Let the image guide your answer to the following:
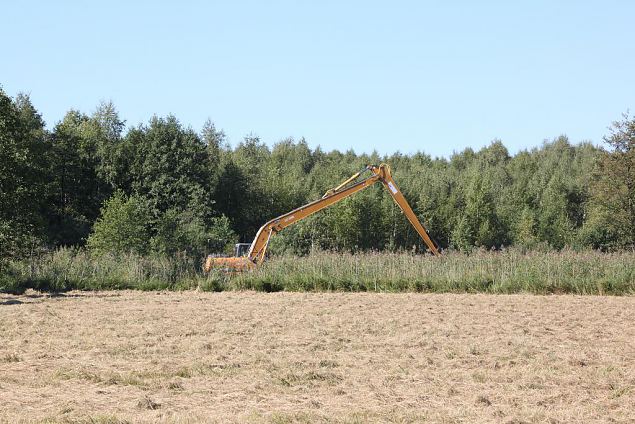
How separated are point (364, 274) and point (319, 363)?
45.1ft

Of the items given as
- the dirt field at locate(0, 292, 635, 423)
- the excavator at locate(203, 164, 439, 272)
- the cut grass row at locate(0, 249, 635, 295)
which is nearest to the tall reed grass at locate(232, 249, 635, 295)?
the cut grass row at locate(0, 249, 635, 295)

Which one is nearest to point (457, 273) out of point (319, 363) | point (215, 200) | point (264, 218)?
point (319, 363)

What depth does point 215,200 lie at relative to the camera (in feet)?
169

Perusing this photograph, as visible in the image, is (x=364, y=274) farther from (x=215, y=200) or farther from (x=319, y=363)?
(x=215, y=200)

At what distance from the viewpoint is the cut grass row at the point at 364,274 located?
23688 millimetres

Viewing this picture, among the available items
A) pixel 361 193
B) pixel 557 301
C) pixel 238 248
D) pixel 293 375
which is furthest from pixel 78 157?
pixel 293 375

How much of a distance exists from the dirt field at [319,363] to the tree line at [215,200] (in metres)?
12.0

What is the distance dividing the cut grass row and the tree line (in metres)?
1.65

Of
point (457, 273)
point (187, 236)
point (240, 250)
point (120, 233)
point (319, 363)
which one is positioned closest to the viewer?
point (319, 363)

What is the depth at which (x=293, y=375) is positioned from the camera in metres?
10.5

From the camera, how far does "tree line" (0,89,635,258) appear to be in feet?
92.3

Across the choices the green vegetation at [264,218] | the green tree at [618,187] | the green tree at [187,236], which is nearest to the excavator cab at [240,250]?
the green vegetation at [264,218]

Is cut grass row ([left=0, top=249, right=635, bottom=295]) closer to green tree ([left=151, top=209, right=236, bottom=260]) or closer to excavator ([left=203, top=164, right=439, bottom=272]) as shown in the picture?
excavator ([left=203, top=164, right=439, bottom=272])

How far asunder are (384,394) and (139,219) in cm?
2754
